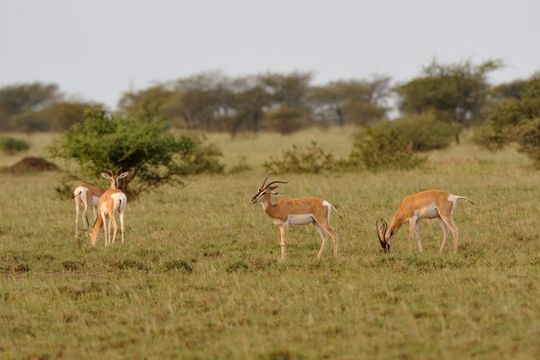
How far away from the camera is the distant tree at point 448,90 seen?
36.5m

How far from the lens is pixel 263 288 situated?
27.3 ft

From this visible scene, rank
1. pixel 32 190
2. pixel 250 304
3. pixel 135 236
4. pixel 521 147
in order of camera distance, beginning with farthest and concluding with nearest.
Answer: pixel 521 147, pixel 32 190, pixel 135 236, pixel 250 304

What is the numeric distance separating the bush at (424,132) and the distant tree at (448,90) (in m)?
5.04

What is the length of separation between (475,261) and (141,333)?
4.21 metres

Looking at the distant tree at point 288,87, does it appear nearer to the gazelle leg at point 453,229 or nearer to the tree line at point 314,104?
the tree line at point 314,104

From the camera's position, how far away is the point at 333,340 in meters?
6.40

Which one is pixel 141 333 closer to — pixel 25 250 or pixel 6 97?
pixel 25 250

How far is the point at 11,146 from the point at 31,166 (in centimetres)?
1047

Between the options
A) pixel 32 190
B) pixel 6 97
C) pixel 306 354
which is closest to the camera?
pixel 306 354

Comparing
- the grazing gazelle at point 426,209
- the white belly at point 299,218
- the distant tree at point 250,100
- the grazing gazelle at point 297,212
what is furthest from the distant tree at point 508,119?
the distant tree at point 250,100

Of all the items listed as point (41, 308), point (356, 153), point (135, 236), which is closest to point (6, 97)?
point (356, 153)

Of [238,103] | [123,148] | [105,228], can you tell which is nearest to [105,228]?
[105,228]

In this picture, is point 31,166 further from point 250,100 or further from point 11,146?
point 250,100

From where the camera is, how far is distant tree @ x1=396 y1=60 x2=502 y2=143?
120 feet
